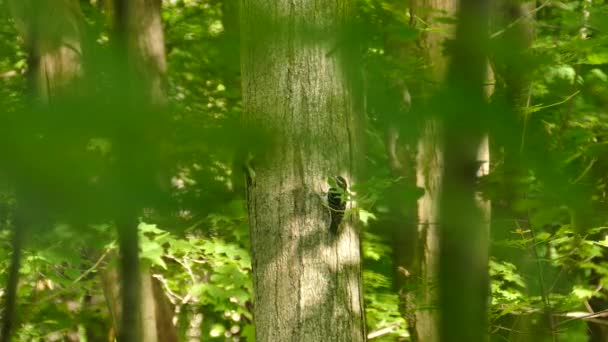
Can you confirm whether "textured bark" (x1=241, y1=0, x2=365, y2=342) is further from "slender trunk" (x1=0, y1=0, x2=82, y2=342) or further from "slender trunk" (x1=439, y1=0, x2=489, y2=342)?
"slender trunk" (x1=439, y1=0, x2=489, y2=342)

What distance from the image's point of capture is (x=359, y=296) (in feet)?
12.0

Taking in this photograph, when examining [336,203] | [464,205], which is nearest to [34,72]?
[464,205]

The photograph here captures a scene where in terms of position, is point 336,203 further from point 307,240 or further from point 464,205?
point 464,205

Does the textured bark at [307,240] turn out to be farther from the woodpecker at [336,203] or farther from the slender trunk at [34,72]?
the slender trunk at [34,72]

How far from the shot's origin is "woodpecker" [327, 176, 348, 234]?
3465 millimetres

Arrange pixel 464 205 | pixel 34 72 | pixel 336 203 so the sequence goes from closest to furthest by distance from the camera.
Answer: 1. pixel 464 205
2. pixel 34 72
3. pixel 336 203

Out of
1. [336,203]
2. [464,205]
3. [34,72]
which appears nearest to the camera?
[464,205]

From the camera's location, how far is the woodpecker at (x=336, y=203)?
136 inches

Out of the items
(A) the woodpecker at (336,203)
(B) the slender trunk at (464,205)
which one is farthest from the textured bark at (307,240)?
(B) the slender trunk at (464,205)

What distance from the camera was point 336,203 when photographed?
11.5 feet

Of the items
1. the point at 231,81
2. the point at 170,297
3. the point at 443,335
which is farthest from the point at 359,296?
the point at 170,297

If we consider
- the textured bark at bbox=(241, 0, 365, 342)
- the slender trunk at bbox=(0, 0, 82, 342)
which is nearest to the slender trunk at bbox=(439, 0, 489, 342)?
the slender trunk at bbox=(0, 0, 82, 342)

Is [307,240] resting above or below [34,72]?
below

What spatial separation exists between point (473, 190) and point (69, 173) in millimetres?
341
